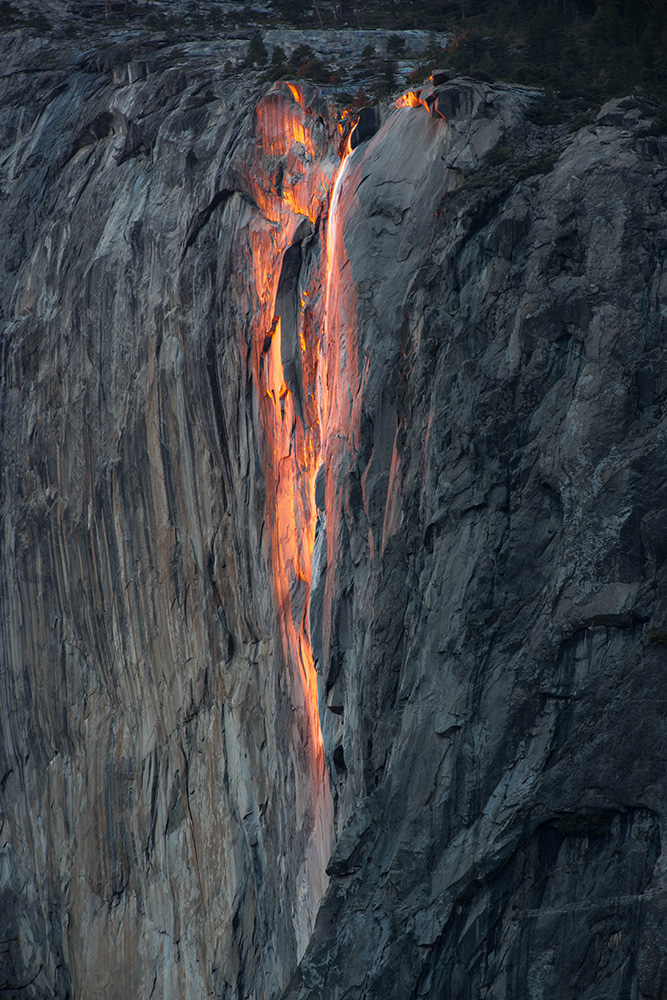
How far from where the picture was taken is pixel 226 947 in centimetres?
3356

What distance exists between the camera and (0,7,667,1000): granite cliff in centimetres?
2198

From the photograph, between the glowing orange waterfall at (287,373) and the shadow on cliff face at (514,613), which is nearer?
the shadow on cliff face at (514,613)

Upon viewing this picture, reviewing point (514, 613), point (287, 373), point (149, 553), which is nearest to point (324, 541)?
point (287, 373)

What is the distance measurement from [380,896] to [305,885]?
709cm

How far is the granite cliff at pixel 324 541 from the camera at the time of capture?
72.1 feet

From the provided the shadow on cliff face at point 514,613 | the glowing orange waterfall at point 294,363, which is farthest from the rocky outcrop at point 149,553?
the shadow on cliff face at point 514,613

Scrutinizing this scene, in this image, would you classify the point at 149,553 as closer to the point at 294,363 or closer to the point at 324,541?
the point at 294,363

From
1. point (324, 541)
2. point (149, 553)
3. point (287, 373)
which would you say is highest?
point (287, 373)

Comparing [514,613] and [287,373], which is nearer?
[514,613]

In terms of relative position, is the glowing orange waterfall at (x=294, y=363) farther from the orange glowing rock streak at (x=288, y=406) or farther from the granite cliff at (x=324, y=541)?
the granite cliff at (x=324, y=541)

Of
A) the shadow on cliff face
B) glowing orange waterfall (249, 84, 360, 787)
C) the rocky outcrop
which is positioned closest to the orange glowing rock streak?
glowing orange waterfall (249, 84, 360, 787)

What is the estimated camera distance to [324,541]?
2841cm

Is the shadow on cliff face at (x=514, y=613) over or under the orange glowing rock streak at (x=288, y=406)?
under

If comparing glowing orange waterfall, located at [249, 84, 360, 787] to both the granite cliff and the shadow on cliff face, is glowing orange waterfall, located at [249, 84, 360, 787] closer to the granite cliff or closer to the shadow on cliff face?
the granite cliff
